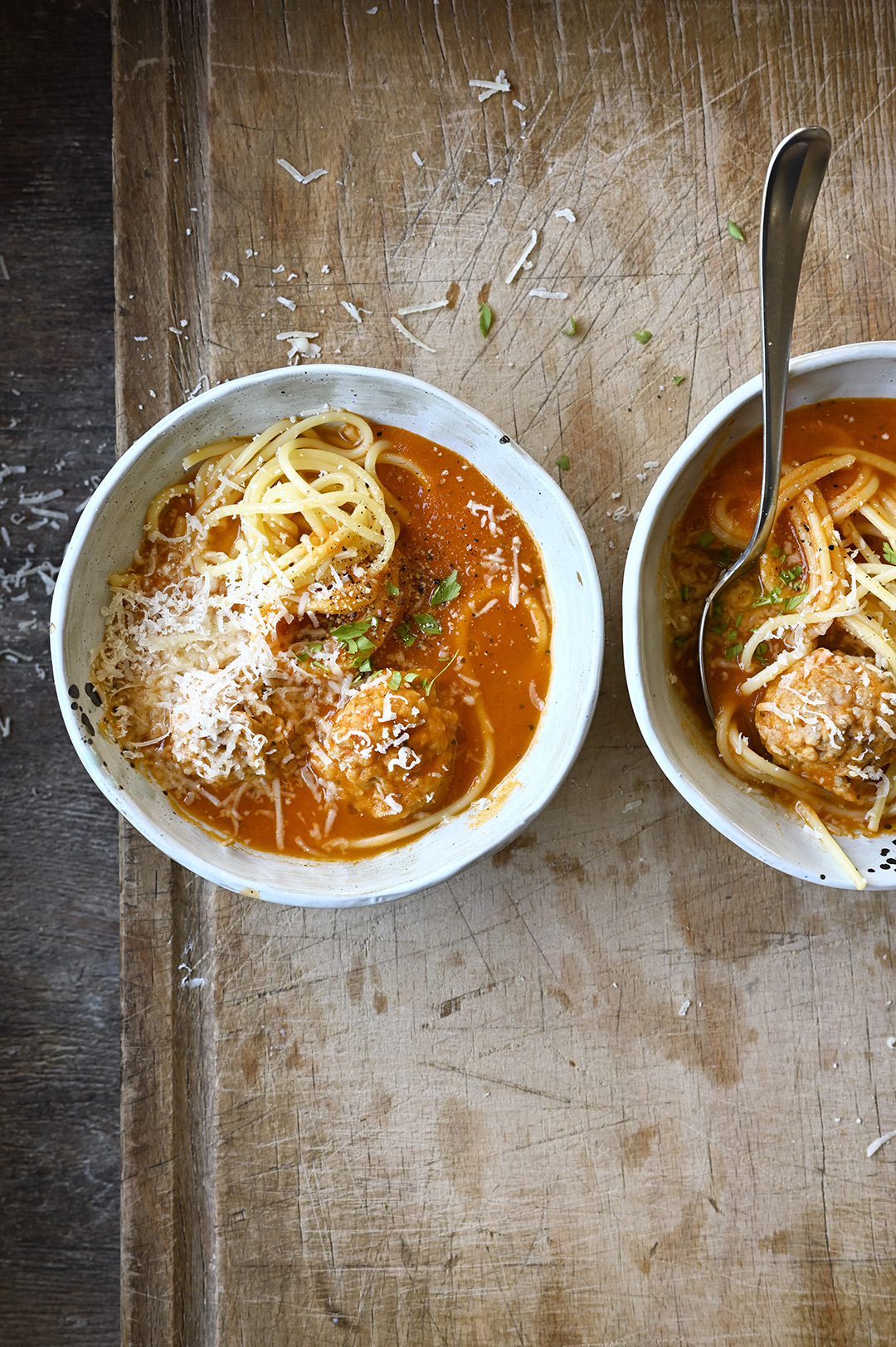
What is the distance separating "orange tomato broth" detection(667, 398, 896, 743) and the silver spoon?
7.7 inches

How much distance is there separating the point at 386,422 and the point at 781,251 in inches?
48.9

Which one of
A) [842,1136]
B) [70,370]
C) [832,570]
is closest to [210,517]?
[70,370]

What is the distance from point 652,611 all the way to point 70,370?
251 centimetres

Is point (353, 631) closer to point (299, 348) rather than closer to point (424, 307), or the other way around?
point (299, 348)

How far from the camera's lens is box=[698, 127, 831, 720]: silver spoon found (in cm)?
240

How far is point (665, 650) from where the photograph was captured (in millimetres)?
2867

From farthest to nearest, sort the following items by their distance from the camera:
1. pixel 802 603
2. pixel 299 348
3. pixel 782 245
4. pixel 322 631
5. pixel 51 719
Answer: pixel 51 719 < pixel 299 348 < pixel 322 631 < pixel 802 603 < pixel 782 245

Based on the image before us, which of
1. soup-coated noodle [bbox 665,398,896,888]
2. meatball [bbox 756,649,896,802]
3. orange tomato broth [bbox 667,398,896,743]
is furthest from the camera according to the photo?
orange tomato broth [bbox 667,398,896,743]

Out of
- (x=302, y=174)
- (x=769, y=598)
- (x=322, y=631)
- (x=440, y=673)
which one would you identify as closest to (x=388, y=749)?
(x=440, y=673)

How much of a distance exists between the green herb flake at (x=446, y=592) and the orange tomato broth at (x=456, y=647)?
0.7 inches

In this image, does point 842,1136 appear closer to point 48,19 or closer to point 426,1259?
point 426,1259

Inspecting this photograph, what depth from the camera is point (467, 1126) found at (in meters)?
3.21

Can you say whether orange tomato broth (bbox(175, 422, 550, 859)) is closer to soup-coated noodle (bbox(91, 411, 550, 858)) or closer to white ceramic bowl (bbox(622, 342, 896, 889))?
soup-coated noodle (bbox(91, 411, 550, 858))

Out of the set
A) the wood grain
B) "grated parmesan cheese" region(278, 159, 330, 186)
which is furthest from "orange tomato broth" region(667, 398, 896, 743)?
the wood grain
